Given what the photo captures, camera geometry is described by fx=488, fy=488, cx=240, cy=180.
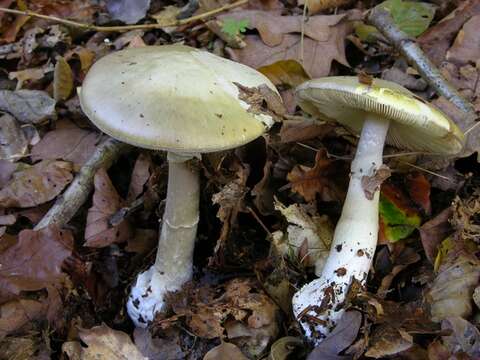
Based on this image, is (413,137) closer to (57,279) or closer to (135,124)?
(135,124)

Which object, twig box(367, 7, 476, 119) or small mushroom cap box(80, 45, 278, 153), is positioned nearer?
small mushroom cap box(80, 45, 278, 153)

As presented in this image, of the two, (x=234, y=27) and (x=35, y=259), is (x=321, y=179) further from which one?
(x=35, y=259)

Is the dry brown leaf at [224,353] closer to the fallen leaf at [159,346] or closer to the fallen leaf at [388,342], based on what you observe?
the fallen leaf at [159,346]

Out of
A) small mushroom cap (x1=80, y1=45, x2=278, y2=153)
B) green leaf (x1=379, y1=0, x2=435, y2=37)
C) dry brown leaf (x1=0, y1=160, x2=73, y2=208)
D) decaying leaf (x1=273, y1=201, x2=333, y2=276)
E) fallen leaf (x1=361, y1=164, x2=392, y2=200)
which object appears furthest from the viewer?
green leaf (x1=379, y1=0, x2=435, y2=37)

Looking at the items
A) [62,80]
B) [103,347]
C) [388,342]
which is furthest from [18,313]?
[388,342]

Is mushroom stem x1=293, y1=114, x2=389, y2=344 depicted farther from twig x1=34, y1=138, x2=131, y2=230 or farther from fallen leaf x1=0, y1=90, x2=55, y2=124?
fallen leaf x1=0, y1=90, x2=55, y2=124

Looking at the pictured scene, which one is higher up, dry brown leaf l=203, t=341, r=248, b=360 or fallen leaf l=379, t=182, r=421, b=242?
fallen leaf l=379, t=182, r=421, b=242

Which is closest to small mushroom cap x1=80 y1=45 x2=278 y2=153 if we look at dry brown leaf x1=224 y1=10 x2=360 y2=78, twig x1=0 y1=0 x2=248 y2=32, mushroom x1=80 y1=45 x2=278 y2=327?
mushroom x1=80 y1=45 x2=278 y2=327
